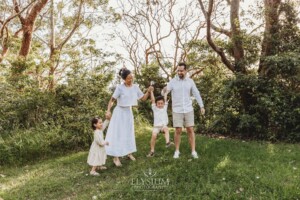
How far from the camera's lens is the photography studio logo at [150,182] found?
5.29m

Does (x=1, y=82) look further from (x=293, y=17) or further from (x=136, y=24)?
(x=136, y=24)

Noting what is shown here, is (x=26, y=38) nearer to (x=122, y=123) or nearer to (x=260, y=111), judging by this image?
(x=122, y=123)

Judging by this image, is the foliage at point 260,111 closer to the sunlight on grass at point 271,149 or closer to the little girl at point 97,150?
the sunlight on grass at point 271,149

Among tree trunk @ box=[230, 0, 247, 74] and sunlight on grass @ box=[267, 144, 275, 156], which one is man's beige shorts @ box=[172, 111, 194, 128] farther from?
tree trunk @ box=[230, 0, 247, 74]

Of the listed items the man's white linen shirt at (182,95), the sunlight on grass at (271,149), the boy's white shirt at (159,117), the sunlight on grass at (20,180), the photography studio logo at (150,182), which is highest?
the man's white linen shirt at (182,95)

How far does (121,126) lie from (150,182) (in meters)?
1.76

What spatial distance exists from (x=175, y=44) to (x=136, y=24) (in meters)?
2.64

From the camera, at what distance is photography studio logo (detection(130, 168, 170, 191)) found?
5289 mm

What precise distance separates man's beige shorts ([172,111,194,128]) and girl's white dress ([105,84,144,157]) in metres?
1.04

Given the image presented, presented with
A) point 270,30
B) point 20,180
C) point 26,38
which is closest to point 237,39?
point 270,30

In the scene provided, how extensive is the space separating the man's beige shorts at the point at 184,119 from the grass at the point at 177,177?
2.23 ft

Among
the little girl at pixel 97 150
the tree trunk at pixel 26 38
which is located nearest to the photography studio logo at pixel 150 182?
the little girl at pixel 97 150

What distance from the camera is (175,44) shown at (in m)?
18.7

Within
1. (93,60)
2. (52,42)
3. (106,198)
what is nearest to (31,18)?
(52,42)
